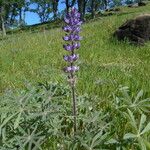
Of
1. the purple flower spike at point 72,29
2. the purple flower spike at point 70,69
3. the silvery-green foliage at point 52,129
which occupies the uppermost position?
the purple flower spike at point 72,29

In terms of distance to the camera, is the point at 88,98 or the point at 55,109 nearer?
the point at 55,109

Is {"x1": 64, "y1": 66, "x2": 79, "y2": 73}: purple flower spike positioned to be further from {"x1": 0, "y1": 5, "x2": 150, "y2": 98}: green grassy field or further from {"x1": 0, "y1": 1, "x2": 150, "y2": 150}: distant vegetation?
{"x1": 0, "y1": 5, "x2": 150, "y2": 98}: green grassy field

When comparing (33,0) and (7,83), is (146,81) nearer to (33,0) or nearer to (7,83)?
(7,83)

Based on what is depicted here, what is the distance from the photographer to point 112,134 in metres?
3.88

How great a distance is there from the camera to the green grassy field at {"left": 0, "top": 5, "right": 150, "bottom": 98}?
5.93 m

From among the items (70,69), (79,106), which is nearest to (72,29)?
(70,69)

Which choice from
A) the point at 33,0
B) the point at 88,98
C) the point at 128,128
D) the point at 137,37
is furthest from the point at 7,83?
the point at 33,0

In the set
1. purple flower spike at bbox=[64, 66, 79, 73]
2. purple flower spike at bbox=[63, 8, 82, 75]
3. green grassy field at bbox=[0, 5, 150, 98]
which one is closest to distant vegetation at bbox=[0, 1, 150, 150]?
green grassy field at bbox=[0, 5, 150, 98]

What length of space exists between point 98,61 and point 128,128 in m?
6.03

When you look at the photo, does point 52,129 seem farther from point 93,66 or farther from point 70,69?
point 93,66

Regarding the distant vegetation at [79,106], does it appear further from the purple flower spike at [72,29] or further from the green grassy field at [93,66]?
the purple flower spike at [72,29]

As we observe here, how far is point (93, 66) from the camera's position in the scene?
8.82 metres

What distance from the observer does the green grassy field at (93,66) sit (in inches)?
234

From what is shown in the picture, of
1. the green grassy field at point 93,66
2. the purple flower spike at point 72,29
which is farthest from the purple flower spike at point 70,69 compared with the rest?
the green grassy field at point 93,66
